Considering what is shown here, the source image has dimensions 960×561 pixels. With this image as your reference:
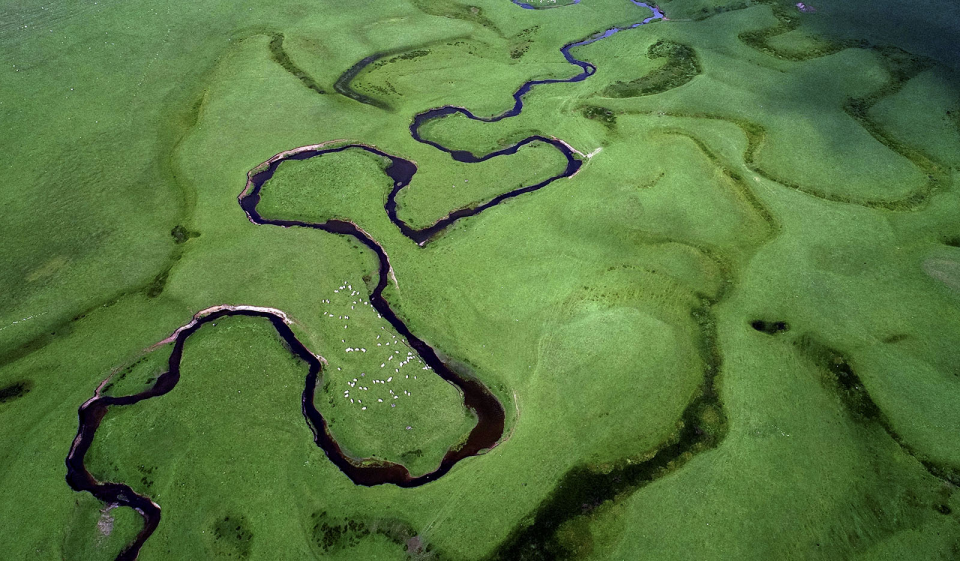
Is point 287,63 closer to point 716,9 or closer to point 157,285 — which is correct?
point 157,285

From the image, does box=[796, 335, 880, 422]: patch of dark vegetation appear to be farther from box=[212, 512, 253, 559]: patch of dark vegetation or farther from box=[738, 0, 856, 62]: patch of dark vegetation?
box=[738, 0, 856, 62]: patch of dark vegetation

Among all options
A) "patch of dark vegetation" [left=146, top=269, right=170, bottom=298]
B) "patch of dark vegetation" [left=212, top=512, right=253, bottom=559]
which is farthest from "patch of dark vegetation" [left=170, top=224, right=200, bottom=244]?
"patch of dark vegetation" [left=212, top=512, right=253, bottom=559]

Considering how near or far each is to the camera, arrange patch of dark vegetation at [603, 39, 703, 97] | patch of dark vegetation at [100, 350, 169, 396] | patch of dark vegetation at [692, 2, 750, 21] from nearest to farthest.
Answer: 1. patch of dark vegetation at [100, 350, 169, 396]
2. patch of dark vegetation at [603, 39, 703, 97]
3. patch of dark vegetation at [692, 2, 750, 21]

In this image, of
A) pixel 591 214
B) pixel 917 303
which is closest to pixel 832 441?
pixel 917 303

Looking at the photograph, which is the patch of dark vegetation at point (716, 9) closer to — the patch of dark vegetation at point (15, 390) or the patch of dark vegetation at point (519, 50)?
the patch of dark vegetation at point (519, 50)

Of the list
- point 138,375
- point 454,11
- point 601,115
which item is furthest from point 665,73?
point 138,375
